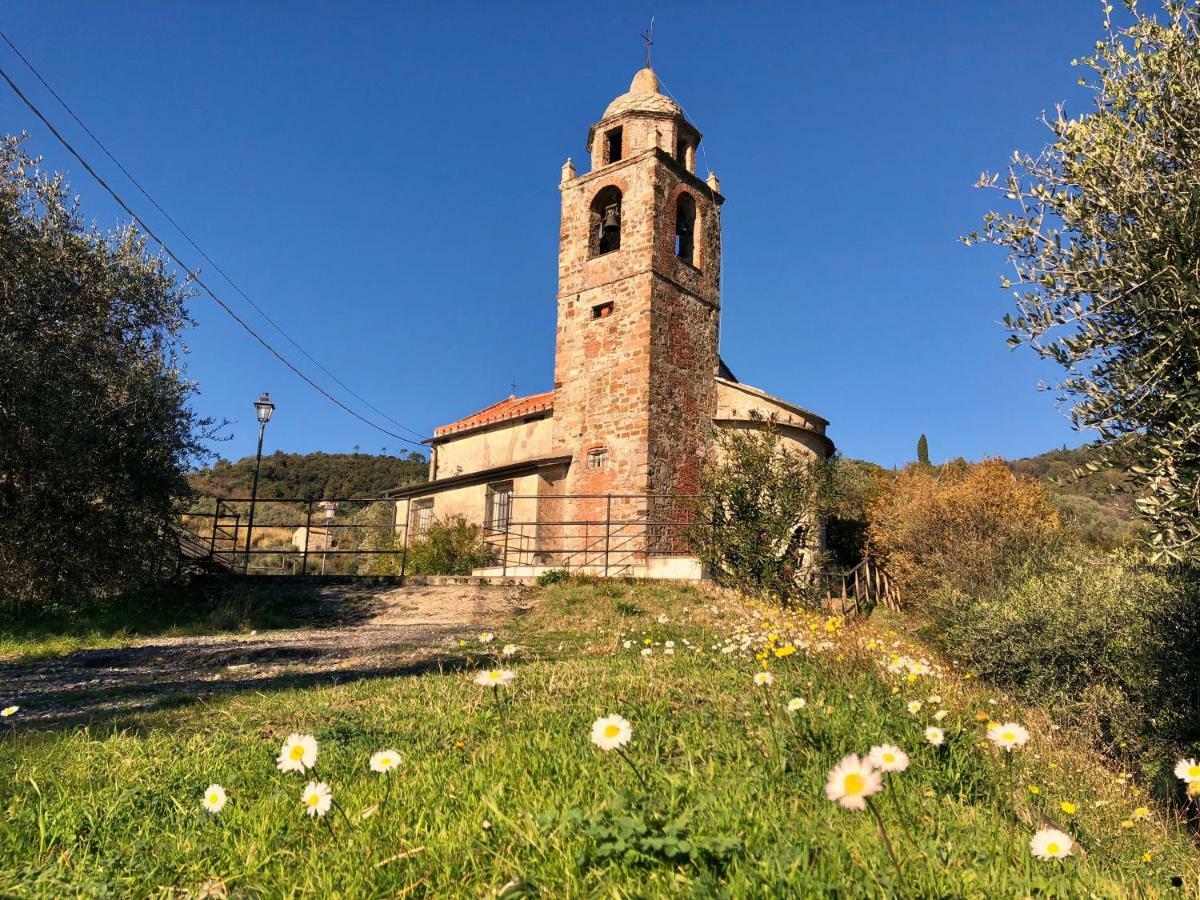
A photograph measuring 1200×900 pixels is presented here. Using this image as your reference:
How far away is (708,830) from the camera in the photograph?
2.15m

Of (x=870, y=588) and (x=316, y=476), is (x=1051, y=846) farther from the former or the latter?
(x=316, y=476)

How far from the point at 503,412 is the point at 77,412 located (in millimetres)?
14602

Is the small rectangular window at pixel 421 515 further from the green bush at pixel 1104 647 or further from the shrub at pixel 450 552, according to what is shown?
the green bush at pixel 1104 647

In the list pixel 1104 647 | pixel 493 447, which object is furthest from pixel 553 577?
pixel 493 447

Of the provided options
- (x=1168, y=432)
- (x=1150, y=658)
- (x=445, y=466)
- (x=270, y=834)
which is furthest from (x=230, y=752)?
(x=445, y=466)

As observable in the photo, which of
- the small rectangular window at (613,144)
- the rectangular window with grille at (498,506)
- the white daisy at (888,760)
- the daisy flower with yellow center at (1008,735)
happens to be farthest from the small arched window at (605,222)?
the white daisy at (888,760)

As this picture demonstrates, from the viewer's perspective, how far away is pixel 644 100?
70.6ft

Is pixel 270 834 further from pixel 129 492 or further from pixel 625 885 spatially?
pixel 129 492

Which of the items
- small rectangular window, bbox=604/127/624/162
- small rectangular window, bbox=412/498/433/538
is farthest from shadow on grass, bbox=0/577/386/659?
small rectangular window, bbox=604/127/624/162

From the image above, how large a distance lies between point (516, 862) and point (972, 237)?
6.90 m

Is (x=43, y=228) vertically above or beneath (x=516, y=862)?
above

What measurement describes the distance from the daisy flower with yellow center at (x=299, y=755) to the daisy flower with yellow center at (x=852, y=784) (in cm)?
151

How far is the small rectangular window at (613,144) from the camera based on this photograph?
21.6 m

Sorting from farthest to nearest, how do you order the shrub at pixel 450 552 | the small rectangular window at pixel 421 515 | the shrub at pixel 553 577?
the small rectangular window at pixel 421 515
the shrub at pixel 450 552
the shrub at pixel 553 577
